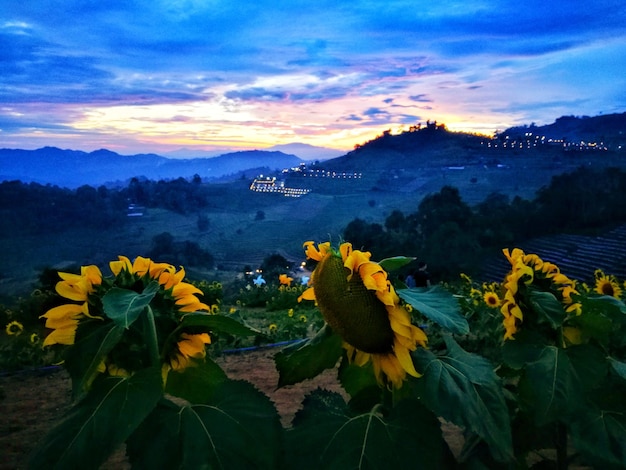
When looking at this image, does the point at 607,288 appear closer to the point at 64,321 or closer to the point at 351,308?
Answer: the point at 351,308

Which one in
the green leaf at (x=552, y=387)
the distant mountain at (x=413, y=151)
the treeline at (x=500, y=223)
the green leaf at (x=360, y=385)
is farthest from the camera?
the distant mountain at (x=413, y=151)

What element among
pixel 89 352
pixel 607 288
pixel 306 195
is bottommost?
pixel 306 195

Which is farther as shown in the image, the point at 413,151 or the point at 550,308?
the point at 413,151

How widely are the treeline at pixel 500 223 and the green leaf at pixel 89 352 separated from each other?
770cm

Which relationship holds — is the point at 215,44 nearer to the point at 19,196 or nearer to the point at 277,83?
the point at 277,83

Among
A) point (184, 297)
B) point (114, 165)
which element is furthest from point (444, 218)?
point (184, 297)

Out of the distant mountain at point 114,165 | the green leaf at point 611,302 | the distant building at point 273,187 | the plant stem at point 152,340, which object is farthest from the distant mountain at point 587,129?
the plant stem at point 152,340

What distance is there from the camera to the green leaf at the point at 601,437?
89cm

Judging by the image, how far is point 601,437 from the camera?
3.01ft

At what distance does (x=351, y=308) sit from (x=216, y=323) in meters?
0.15

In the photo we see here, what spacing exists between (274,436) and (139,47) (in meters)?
10.9

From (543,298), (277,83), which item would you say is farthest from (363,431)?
(277,83)

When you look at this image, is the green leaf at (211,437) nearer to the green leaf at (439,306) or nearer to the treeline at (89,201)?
the green leaf at (439,306)

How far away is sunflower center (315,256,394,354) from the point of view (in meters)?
0.59
